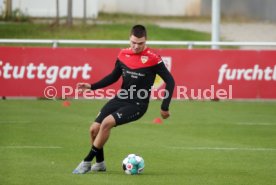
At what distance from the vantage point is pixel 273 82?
23.3 metres

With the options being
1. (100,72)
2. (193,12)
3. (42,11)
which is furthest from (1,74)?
(193,12)

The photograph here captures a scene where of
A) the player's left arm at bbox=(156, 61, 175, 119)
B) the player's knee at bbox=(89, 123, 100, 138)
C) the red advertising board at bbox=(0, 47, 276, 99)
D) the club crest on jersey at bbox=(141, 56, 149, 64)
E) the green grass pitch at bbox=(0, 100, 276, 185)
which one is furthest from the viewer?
the red advertising board at bbox=(0, 47, 276, 99)

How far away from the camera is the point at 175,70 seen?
76.1 feet

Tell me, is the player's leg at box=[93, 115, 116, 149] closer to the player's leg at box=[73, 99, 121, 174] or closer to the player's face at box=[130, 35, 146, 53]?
the player's leg at box=[73, 99, 121, 174]

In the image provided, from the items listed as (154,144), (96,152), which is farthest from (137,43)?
(154,144)

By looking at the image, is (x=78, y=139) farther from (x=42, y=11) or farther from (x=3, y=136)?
(x=42, y=11)

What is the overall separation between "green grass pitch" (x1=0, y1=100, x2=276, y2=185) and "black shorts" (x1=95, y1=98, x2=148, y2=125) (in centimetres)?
78

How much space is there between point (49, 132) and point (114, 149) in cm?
251

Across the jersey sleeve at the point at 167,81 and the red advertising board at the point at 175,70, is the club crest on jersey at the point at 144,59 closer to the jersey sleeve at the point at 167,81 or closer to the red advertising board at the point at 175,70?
the jersey sleeve at the point at 167,81

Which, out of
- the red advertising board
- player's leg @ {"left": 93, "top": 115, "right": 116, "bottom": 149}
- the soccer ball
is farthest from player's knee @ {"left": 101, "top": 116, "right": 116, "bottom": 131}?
the red advertising board

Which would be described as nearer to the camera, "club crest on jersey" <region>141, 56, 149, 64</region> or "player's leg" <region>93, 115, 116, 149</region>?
"player's leg" <region>93, 115, 116, 149</region>

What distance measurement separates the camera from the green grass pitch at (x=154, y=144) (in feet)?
42.4

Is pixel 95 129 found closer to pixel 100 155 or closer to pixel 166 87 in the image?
pixel 100 155

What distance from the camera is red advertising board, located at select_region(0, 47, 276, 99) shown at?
→ 912 inches
